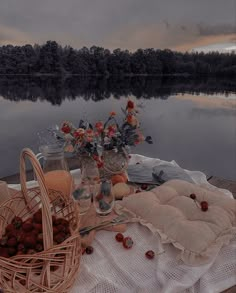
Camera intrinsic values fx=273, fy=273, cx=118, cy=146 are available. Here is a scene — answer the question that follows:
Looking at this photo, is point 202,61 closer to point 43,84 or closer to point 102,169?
point 102,169

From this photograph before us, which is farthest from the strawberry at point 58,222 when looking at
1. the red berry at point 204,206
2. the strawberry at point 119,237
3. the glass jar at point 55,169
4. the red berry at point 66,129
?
the red berry at point 66,129

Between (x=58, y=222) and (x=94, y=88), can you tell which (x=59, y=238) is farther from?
(x=94, y=88)

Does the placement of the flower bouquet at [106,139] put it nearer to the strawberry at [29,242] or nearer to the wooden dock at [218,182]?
the wooden dock at [218,182]

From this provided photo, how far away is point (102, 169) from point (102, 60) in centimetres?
1143

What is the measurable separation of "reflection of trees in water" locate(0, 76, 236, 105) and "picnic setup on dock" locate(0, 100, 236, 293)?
48.0 ft

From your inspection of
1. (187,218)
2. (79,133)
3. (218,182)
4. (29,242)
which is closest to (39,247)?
(29,242)

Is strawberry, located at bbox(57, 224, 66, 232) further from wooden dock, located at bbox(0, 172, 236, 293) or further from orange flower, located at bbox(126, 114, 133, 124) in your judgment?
wooden dock, located at bbox(0, 172, 236, 293)

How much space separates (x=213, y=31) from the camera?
10.3 m

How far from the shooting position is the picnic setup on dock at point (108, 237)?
765 mm

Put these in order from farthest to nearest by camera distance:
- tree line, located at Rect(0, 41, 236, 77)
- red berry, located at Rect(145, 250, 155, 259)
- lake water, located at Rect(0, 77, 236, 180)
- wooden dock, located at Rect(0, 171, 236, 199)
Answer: tree line, located at Rect(0, 41, 236, 77) → lake water, located at Rect(0, 77, 236, 180) → wooden dock, located at Rect(0, 171, 236, 199) → red berry, located at Rect(145, 250, 155, 259)

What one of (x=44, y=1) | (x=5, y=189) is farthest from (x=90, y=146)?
(x=44, y=1)

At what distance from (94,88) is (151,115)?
6.68 m

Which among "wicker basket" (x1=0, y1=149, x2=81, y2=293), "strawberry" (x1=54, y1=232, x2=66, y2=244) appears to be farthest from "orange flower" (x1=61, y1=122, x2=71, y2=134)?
"strawberry" (x1=54, y1=232, x2=66, y2=244)

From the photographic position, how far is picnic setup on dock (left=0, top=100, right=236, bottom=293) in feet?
2.51
